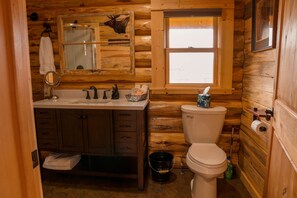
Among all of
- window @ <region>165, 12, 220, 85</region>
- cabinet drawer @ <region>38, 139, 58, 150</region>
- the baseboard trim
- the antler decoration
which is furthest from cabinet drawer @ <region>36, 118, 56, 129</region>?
the baseboard trim

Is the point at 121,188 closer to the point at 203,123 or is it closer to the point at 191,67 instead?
the point at 203,123

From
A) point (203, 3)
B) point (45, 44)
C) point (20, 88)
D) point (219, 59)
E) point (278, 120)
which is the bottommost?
point (278, 120)

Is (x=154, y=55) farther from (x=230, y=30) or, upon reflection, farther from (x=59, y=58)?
(x=59, y=58)

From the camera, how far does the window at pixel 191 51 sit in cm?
252

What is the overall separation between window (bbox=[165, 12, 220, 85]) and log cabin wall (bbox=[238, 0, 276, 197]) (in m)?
0.38

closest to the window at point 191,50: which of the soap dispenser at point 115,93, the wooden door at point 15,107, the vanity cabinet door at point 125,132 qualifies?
the soap dispenser at point 115,93

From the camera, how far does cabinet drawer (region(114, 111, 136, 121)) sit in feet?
7.45

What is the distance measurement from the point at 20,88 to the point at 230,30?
7.81 feet

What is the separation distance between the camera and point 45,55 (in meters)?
2.75

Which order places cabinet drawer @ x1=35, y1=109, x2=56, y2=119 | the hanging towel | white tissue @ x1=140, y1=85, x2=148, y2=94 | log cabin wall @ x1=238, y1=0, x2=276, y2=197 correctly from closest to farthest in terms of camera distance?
log cabin wall @ x1=238, y1=0, x2=276, y2=197
cabinet drawer @ x1=35, y1=109, x2=56, y2=119
white tissue @ x1=140, y1=85, x2=148, y2=94
the hanging towel

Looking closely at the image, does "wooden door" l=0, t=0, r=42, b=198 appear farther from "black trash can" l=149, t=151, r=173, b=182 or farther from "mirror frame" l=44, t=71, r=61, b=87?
"mirror frame" l=44, t=71, r=61, b=87

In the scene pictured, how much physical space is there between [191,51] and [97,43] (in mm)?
1211

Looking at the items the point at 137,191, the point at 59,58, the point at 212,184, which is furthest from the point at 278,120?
the point at 59,58

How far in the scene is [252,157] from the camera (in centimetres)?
226
